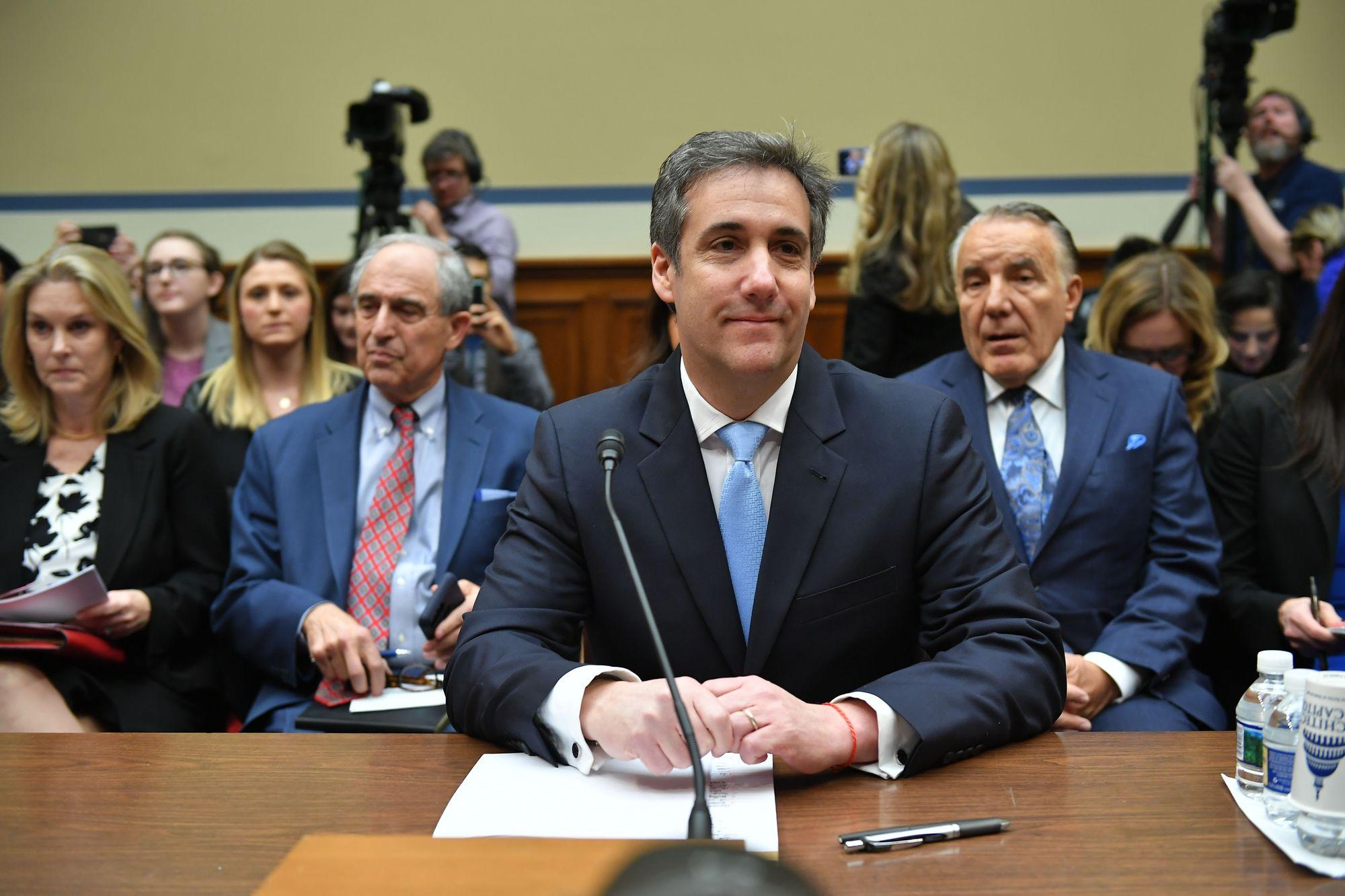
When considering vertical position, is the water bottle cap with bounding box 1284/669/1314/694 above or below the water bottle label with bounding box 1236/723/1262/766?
above

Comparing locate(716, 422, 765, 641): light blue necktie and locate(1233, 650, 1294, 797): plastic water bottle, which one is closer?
locate(1233, 650, 1294, 797): plastic water bottle

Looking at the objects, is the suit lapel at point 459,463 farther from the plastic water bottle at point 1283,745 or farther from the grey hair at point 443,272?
the plastic water bottle at point 1283,745

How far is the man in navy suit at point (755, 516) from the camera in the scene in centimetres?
155

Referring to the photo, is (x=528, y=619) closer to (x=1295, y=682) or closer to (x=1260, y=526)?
(x=1295, y=682)

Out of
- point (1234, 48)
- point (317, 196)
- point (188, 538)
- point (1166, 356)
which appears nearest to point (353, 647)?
point (188, 538)

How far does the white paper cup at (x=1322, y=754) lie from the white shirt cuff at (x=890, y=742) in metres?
0.38

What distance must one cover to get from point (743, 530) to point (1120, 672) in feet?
2.98

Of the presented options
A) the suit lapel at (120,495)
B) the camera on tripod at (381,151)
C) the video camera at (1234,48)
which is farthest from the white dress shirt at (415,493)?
the video camera at (1234,48)

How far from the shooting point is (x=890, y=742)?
4.35ft

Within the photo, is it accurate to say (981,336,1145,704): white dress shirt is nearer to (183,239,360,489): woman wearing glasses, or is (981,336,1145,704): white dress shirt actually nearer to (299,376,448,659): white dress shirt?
(299,376,448,659): white dress shirt

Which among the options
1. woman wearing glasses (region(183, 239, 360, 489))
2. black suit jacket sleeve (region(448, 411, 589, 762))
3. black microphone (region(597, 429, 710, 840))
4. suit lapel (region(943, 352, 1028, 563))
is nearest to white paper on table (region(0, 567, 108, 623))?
woman wearing glasses (region(183, 239, 360, 489))

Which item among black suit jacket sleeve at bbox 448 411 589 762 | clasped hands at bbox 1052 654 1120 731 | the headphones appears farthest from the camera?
the headphones

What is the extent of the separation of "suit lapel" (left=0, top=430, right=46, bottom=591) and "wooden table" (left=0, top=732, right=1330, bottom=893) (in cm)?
121

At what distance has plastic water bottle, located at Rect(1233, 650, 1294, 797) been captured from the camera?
1252 mm
